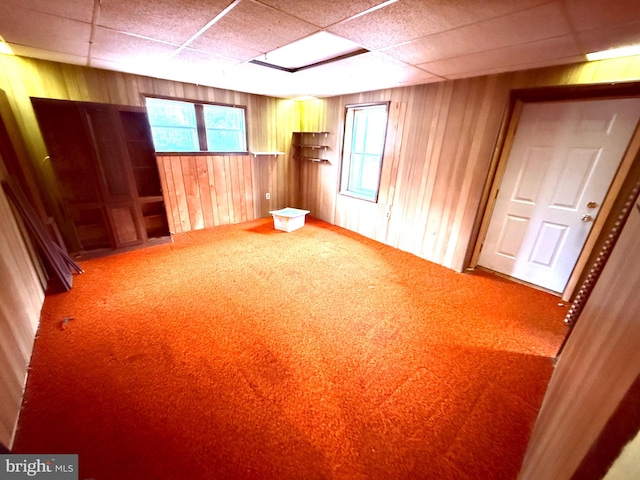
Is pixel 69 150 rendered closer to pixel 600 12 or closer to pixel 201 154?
pixel 201 154

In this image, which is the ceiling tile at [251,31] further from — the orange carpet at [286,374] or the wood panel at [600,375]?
the orange carpet at [286,374]

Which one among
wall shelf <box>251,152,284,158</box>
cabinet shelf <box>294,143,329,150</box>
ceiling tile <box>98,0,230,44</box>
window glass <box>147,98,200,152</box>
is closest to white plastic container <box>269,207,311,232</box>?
wall shelf <box>251,152,284,158</box>

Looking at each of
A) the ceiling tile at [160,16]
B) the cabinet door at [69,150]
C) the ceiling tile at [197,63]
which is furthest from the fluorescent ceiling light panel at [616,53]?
the cabinet door at [69,150]

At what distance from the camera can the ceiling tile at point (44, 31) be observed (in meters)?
1.68

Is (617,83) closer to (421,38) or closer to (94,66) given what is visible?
(421,38)

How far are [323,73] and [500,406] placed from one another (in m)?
3.51

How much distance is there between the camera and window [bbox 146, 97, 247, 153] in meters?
3.67

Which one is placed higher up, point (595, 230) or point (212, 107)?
point (212, 107)

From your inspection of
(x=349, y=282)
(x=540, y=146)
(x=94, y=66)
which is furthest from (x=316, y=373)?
(x=94, y=66)

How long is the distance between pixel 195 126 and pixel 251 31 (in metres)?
2.60

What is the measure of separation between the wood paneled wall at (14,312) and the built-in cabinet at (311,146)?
397 cm

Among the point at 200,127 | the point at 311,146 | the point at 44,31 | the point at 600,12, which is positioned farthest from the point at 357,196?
the point at 44,31

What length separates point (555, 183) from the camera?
2.54 meters

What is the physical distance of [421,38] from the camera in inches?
71.1
